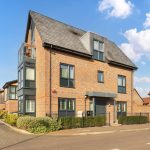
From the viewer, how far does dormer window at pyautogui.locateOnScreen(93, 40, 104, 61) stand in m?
30.5

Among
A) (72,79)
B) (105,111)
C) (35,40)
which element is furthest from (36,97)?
(105,111)

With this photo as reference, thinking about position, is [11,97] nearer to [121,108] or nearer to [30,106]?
[30,106]

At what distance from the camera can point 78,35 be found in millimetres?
32188

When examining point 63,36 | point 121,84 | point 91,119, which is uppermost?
point 63,36

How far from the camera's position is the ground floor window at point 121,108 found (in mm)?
32678

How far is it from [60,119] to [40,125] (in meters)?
2.21

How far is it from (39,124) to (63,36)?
418 inches

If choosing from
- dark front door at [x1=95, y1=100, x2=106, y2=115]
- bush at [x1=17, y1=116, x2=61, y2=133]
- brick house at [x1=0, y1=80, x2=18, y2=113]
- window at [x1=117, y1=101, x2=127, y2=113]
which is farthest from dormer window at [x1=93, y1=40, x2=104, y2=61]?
brick house at [x1=0, y1=80, x2=18, y2=113]

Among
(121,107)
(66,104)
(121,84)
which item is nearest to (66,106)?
(66,104)

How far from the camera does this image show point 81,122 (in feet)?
82.3

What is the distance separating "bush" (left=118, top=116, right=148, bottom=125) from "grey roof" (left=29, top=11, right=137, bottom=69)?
6109 millimetres

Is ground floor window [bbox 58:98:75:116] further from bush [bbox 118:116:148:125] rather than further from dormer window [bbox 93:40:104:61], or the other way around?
dormer window [bbox 93:40:104:61]

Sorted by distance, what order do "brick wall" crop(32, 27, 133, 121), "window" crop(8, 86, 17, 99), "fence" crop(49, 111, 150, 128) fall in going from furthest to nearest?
→ "window" crop(8, 86, 17, 99) → "brick wall" crop(32, 27, 133, 121) → "fence" crop(49, 111, 150, 128)

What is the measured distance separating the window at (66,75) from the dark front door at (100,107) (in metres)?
3.77
